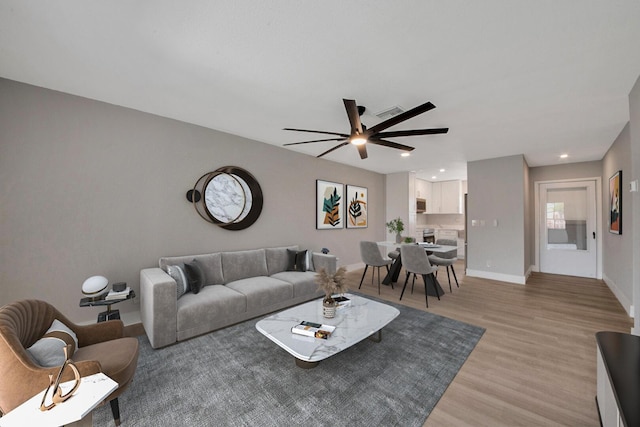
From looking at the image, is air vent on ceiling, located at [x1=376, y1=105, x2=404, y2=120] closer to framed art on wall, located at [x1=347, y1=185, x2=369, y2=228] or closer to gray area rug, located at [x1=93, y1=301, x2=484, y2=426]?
gray area rug, located at [x1=93, y1=301, x2=484, y2=426]

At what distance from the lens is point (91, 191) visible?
274 cm

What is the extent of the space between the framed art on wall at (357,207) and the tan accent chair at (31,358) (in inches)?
182

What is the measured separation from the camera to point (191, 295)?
291 cm

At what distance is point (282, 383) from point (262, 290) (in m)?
1.33

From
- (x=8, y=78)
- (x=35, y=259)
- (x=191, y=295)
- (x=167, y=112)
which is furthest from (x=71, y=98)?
(x=191, y=295)

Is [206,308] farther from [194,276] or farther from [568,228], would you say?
[568,228]

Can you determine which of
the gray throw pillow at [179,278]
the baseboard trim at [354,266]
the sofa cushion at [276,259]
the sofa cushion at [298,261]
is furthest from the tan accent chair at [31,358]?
the baseboard trim at [354,266]

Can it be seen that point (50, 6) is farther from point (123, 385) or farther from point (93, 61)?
point (123, 385)

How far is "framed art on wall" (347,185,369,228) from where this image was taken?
590cm

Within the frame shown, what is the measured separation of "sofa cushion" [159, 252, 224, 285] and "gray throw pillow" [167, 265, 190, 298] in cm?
20

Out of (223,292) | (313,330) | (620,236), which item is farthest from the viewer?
(620,236)

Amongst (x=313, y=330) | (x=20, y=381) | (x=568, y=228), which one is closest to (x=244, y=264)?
(x=313, y=330)

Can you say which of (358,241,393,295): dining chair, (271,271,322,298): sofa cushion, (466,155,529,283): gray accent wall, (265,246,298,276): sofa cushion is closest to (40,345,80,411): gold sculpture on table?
(271,271,322,298): sofa cushion

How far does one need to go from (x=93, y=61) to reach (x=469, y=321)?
474 centimetres
